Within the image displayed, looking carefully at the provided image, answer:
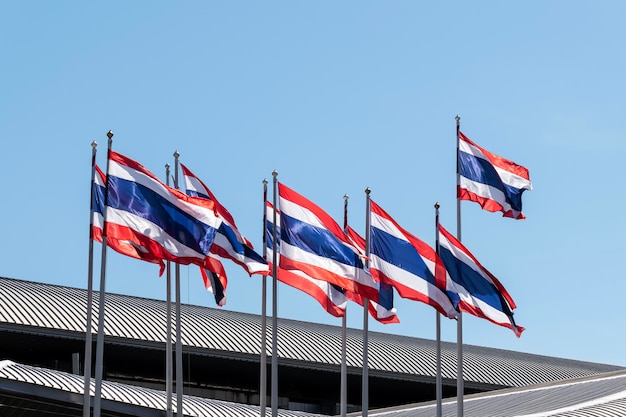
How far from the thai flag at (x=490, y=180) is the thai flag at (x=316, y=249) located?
4399mm

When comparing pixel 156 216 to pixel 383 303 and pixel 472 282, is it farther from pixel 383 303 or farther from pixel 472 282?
pixel 472 282

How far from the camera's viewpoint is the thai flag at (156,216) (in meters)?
28.9

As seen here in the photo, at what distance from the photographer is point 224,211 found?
30797mm

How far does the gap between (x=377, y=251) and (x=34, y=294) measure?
88.8ft

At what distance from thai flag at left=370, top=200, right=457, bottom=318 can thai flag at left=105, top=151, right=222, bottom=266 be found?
13.8ft

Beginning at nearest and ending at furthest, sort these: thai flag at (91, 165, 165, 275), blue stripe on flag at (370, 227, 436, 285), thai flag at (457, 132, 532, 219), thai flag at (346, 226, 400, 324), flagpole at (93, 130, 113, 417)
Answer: flagpole at (93, 130, 113, 417) → thai flag at (91, 165, 165, 275) → blue stripe on flag at (370, 227, 436, 285) → thai flag at (346, 226, 400, 324) → thai flag at (457, 132, 532, 219)

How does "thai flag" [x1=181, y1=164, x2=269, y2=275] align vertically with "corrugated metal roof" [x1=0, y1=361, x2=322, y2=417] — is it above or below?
above

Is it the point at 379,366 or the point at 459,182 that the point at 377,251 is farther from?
the point at 379,366

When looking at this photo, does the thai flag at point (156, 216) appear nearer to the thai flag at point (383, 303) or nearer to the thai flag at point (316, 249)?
the thai flag at point (316, 249)

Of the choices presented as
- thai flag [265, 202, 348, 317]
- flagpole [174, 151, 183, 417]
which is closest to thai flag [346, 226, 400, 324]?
thai flag [265, 202, 348, 317]

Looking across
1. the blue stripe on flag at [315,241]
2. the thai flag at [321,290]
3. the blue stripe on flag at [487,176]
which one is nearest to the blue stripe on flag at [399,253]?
the blue stripe on flag at [315,241]

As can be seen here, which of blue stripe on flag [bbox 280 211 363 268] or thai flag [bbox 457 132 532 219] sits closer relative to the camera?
blue stripe on flag [bbox 280 211 363 268]

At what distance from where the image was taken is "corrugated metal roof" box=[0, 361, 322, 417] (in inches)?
1497

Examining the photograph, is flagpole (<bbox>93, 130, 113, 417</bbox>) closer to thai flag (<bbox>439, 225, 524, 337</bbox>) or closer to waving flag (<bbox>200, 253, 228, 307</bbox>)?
waving flag (<bbox>200, 253, 228, 307</bbox>)
